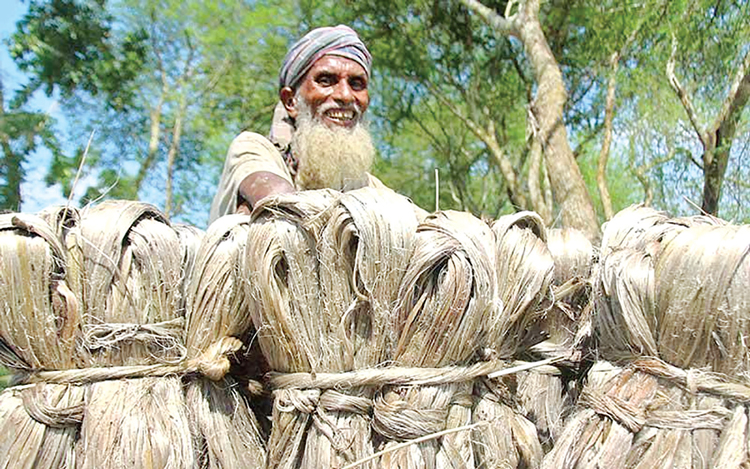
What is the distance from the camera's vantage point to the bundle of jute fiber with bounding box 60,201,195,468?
1.07 metres

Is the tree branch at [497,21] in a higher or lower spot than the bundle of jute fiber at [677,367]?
higher

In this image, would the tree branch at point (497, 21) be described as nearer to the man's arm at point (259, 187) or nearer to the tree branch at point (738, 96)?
the tree branch at point (738, 96)

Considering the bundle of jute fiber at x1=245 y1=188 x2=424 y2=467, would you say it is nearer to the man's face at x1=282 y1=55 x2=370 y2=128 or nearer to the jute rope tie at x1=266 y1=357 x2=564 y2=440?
the jute rope tie at x1=266 y1=357 x2=564 y2=440

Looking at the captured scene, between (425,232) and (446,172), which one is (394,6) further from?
(425,232)

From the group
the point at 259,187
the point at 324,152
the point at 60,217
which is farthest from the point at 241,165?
the point at 60,217

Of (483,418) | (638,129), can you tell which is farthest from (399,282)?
(638,129)

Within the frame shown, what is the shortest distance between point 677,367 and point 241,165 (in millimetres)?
1318

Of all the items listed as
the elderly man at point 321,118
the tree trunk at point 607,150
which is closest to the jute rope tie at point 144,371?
the elderly man at point 321,118

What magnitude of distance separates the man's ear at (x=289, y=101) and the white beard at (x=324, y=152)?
0.13 ft

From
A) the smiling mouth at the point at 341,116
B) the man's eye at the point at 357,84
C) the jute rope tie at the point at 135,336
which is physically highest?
the man's eye at the point at 357,84

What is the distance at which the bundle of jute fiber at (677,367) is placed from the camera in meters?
1.00

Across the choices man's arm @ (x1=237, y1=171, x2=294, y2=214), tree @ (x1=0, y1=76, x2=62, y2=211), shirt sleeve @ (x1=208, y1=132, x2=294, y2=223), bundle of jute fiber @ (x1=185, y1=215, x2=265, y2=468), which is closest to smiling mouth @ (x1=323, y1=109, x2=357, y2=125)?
shirt sleeve @ (x1=208, y1=132, x2=294, y2=223)

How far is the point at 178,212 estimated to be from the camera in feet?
46.1

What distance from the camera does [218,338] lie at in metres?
1.17
